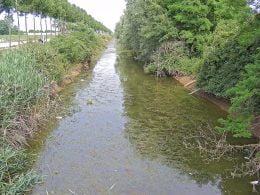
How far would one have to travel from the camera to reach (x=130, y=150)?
1387cm

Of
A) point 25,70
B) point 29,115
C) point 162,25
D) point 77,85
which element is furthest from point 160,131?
point 162,25

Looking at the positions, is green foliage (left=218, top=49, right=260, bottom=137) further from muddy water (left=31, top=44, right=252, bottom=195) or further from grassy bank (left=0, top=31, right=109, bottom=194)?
grassy bank (left=0, top=31, right=109, bottom=194)

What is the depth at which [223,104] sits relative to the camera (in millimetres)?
20734

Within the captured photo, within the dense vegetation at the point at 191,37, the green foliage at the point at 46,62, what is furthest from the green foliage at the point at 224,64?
the green foliage at the point at 46,62

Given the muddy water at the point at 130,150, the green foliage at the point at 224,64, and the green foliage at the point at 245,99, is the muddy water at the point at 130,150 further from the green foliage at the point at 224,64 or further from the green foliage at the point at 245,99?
the green foliage at the point at 245,99

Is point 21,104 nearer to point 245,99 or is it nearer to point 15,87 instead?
point 15,87

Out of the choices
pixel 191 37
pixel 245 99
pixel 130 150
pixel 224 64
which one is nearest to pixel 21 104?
pixel 130 150

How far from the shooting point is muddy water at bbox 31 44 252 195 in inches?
436

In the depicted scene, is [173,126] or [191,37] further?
[191,37]

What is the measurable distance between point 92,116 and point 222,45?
9464mm

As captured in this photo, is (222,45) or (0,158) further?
(222,45)

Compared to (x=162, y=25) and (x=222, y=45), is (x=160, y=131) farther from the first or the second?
(x=162, y=25)

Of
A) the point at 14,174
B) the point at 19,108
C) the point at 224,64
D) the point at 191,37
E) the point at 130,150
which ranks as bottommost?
the point at 130,150

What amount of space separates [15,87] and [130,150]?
4769 mm
